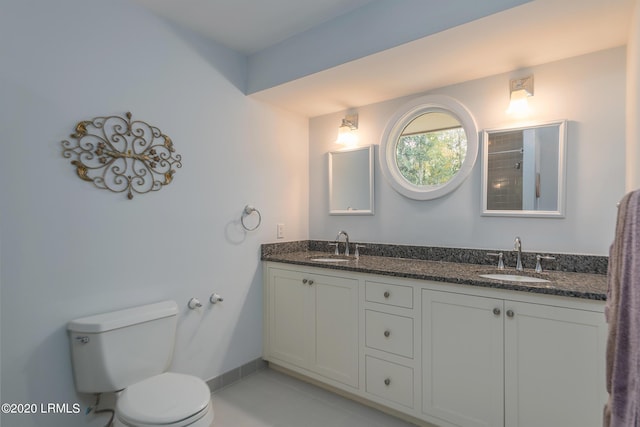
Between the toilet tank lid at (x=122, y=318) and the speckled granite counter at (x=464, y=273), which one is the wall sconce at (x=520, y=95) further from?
the toilet tank lid at (x=122, y=318)

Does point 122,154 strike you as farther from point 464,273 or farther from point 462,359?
point 462,359

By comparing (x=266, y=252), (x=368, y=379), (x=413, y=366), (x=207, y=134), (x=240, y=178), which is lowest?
(x=368, y=379)

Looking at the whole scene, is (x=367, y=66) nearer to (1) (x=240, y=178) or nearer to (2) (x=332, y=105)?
(2) (x=332, y=105)

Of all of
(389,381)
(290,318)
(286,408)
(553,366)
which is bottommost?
(286,408)

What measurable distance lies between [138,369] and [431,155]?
2210 millimetres

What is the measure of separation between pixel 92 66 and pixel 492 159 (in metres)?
2.32

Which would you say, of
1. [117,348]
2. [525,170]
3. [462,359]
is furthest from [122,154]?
[525,170]

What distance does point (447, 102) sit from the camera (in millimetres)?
2240

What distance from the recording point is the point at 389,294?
1891mm

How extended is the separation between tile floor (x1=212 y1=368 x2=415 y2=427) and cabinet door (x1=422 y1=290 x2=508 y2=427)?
1.10ft

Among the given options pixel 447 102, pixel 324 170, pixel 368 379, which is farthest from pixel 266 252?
pixel 447 102

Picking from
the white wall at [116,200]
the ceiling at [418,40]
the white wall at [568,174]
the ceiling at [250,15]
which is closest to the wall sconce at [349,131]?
the ceiling at [418,40]

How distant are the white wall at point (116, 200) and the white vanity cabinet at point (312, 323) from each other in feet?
0.52

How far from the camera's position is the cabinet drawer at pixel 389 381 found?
5.98 feet
